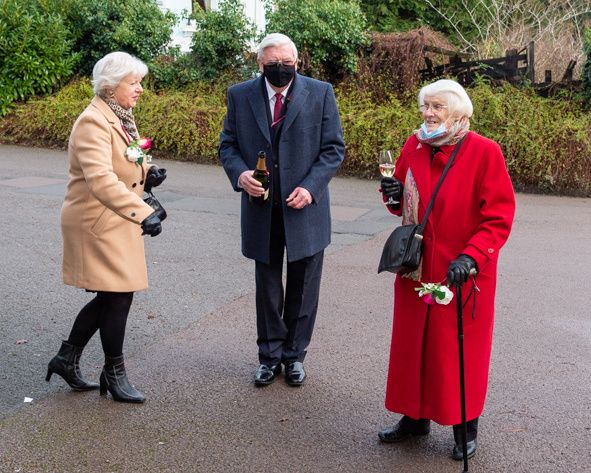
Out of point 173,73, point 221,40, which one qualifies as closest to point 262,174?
point 221,40

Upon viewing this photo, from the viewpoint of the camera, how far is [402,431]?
15.8 ft

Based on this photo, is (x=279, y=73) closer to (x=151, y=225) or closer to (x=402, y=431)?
(x=151, y=225)

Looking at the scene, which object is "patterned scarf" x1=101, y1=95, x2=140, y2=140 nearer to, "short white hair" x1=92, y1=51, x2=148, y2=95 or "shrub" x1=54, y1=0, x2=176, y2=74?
"short white hair" x1=92, y1=51, x2=148, y2=95

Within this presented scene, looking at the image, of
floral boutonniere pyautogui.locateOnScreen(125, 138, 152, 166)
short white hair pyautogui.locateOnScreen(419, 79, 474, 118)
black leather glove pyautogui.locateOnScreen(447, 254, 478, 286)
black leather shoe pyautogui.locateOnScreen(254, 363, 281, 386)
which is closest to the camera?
black leather glove pyautogui.locateOnScreen(447, 254, 478, 286)

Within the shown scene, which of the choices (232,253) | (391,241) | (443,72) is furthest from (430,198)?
(443,72)

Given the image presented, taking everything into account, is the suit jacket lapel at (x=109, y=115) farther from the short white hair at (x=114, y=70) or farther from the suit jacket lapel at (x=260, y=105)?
the suit jacket lapel at (x=260, y=105)

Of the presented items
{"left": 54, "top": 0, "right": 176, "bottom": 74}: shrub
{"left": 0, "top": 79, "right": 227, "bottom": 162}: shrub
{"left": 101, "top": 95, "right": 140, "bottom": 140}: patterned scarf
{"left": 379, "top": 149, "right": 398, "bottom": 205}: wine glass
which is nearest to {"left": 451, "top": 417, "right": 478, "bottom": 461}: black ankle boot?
{"left": 379, "top": 149, "right": 398, "bottom": 205}: wine glass

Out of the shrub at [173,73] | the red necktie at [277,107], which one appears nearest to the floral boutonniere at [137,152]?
the red necktie at [277,107]

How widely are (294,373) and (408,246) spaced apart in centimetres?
147

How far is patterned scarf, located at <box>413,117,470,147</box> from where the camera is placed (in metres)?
4.43

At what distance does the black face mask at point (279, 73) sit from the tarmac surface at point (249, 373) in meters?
1.76

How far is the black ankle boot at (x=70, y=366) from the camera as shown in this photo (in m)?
5.37

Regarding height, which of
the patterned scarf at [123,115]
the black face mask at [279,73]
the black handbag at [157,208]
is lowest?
the black handbag at [157,208]

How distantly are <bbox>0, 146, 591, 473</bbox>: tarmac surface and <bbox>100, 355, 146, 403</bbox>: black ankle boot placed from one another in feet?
0.24
